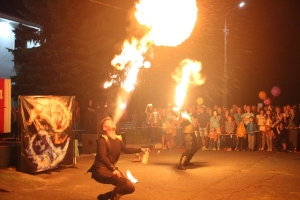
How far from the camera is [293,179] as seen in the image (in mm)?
10969

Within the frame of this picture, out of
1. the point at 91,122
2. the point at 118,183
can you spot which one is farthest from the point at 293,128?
the point at 118,183

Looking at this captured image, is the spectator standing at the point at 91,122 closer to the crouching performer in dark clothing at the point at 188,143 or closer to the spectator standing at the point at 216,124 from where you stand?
the crouching performer in dark clothing at the point at 188,143

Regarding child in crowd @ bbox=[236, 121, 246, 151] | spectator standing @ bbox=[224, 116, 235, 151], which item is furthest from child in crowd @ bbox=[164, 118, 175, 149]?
child in crowd @ bbox=[236, 121, 246, 151]

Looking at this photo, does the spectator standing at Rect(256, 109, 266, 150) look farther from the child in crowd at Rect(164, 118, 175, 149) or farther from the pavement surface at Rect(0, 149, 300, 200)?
the child in crowd at Rect(164, 118, 175, 149)

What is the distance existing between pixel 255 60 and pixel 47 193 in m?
26.1

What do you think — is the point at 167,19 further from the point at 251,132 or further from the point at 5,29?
the point at 5,29

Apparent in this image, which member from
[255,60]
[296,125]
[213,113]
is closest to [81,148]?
[213,113]

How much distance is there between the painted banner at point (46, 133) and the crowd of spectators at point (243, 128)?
535cm

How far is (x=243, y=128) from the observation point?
18031 millimetres

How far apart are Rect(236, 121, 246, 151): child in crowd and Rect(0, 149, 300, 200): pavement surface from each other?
3.09 meters

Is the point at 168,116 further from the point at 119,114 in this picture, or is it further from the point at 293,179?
the point at 293,179

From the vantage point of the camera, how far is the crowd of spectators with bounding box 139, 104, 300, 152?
1752 cm

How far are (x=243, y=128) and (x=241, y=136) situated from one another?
1.18 feet

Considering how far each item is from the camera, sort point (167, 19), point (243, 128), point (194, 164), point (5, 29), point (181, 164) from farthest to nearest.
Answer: point (5, 29) < point (243, 128) < point (167, 19) < point (194, 164) < point (181, 164)
